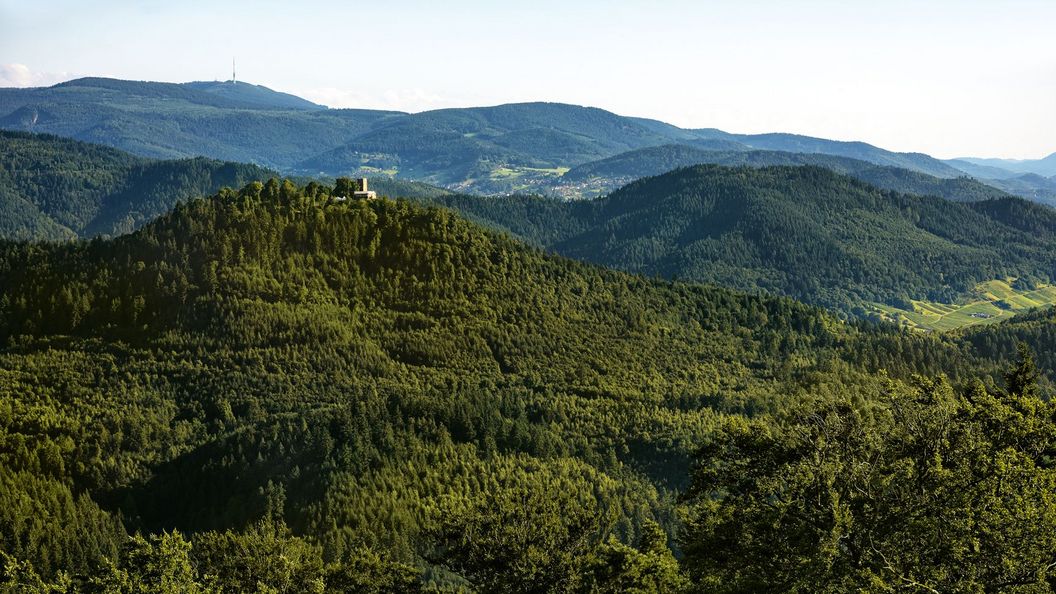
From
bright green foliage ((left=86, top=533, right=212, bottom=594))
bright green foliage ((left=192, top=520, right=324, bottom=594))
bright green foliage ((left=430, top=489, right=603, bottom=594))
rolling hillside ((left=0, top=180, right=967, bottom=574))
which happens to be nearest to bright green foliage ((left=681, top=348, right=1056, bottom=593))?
bright green foliage ((left=430, top=489, right=603, bottom=594))

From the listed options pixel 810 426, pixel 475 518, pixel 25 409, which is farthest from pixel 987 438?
pixel 25 409

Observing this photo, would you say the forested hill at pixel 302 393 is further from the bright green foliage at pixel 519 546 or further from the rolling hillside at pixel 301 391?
the bright green foliage at pixel 519 546

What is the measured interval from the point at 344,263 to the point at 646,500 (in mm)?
96599

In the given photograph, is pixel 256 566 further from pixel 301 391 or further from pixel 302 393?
pixel 301 391

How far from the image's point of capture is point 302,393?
170125 mm

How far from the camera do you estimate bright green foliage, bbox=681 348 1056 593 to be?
3581 centimetres

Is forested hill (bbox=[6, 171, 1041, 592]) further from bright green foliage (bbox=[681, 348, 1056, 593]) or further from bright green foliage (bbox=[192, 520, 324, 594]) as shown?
bright green foliage (bbox=[681, 348, 1056, 593])

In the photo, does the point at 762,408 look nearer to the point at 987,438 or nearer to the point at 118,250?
the point at 987,438

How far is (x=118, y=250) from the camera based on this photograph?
591 feet

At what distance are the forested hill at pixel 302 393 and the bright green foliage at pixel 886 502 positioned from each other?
61111mm

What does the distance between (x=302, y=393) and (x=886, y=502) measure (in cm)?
14802

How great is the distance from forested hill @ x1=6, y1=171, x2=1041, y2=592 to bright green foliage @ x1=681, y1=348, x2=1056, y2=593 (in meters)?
61.1

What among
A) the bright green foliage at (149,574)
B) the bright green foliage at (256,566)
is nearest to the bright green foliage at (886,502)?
the bright green foliage at (149,574)

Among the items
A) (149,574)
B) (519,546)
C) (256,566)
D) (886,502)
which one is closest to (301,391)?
(256,566)
